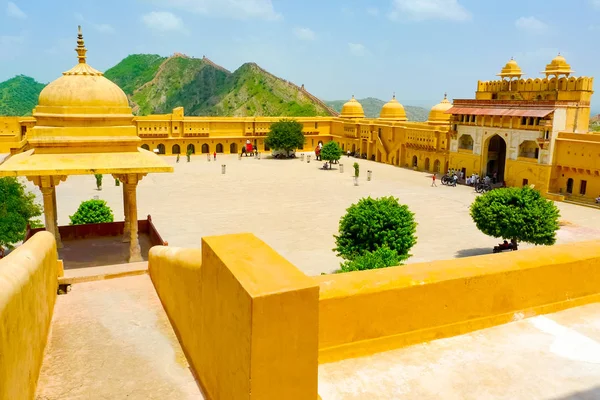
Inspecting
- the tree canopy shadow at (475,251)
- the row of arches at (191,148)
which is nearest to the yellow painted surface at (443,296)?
the tree canopy shadow at (475,251)

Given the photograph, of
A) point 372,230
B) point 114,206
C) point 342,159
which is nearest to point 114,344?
point 372,230

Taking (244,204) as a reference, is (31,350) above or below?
above

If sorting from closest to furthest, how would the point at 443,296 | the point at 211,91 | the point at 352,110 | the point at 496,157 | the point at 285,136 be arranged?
1. the point at 443,296
2. the point at 496,157
3. the point at 285,136
4. the point at 352,110
5. the point at 211,91

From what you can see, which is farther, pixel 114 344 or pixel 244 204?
pixel 244 204

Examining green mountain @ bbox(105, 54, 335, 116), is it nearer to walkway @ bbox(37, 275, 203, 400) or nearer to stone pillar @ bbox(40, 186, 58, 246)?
stone pillar @ bbox(40, 186, 58, 246)

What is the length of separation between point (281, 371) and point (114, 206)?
906 inches

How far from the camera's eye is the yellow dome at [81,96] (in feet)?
34.9

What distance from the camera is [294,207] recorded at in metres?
25.1

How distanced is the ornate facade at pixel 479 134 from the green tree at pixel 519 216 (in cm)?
1298

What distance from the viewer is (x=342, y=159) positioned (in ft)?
151

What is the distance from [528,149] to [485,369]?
29953 mm

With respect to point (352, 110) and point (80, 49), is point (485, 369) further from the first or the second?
point (352, 110)

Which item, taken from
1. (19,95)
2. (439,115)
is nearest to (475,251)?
(439,115)

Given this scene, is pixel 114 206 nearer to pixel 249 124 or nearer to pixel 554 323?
pixel 554 323
